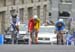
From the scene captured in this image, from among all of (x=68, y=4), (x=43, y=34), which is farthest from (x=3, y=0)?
(x=43, y=34)

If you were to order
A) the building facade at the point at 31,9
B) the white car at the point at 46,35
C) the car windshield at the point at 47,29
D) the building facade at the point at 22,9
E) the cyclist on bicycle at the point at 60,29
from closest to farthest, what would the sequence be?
the cyclist on bicycle at the point at 60,29 → the white car at the point at 46,35 → the car windshield at the point at 47,29 → the building facade at the point at 31,9 → the building facade at the point at 22,9

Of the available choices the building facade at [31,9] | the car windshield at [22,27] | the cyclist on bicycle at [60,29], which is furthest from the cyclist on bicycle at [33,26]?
the building facade at [31,9]

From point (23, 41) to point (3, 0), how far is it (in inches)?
1213

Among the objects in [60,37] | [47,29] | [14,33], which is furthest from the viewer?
[47,29]

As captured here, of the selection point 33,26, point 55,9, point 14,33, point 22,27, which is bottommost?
point 14,33

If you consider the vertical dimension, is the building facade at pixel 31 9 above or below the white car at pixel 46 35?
above

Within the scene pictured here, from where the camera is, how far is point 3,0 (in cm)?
6397

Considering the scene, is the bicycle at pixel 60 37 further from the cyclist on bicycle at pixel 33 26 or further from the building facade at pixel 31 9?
the building facade at pixel 31 9

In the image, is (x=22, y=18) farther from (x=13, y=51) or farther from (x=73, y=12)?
(x=13, y=51)

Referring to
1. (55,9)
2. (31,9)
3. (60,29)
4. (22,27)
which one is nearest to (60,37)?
(60,29)

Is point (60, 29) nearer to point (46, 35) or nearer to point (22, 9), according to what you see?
point (46, 35)

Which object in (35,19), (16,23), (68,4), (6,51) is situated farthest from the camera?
(68,4)

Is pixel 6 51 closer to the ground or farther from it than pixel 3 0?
closer to the ground

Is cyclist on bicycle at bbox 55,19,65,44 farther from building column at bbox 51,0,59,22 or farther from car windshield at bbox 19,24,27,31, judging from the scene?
building column at bbox 51,0,59,22
